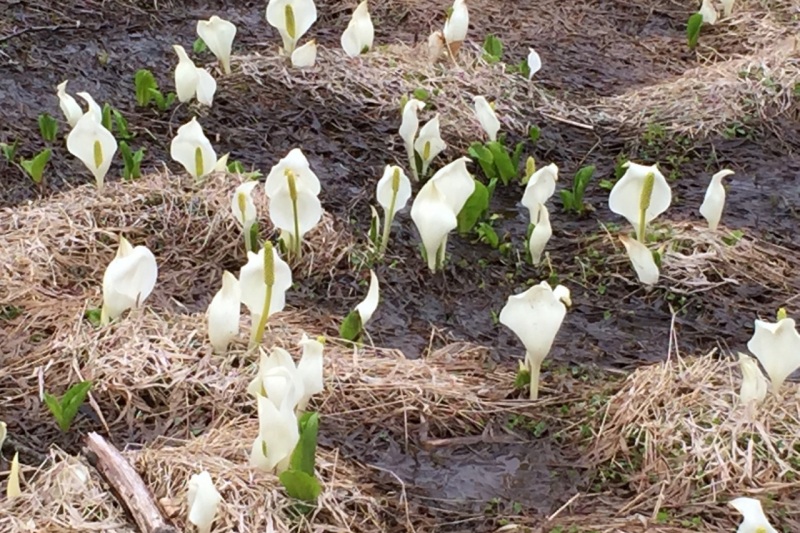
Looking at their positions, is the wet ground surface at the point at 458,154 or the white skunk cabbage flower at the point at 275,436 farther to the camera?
the wet ground surface at the point at 458,154

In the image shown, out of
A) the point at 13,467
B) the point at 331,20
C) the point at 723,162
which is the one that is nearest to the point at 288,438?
the point at 13,467

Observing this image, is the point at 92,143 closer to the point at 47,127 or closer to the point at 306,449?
the point at 47,127

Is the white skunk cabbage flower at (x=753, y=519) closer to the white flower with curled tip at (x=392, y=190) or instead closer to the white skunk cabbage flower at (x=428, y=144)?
the white flower with curled tip at (x=392, y=190)

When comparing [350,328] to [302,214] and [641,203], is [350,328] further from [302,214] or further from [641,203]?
[641,203]

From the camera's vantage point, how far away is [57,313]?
2941 mm

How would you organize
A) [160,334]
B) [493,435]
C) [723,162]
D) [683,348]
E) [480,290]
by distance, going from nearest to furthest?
1. [493,435]
2. [160,334]
3. [683,348]
4. [480,290]
5. [723,162]

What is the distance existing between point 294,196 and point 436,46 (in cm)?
176

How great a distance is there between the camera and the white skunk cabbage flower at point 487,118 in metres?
3.99

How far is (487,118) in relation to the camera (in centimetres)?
400

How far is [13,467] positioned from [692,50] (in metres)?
3.93

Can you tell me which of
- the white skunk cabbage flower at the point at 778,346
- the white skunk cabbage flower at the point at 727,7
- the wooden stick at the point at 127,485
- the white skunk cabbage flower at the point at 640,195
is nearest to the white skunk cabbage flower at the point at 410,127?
the white skunk cabbage flower at the point at 640,195

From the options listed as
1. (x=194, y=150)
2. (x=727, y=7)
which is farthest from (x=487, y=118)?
(x=727, y=7)

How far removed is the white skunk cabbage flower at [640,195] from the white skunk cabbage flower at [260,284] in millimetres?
1051

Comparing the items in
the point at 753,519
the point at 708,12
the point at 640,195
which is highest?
the point at 753,519
